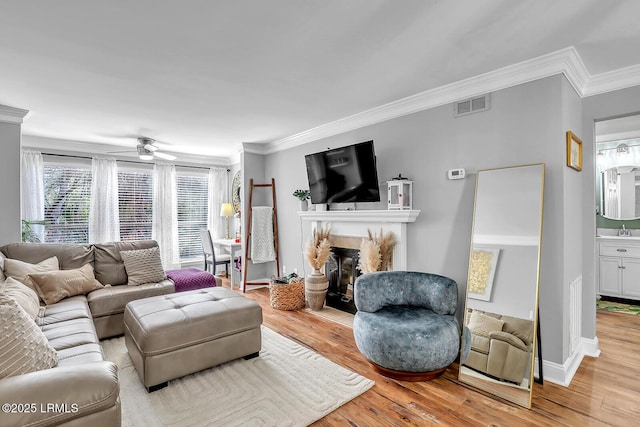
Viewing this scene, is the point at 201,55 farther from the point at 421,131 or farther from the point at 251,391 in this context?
the point at 251,391

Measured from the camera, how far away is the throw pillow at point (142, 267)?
3469 millimetres

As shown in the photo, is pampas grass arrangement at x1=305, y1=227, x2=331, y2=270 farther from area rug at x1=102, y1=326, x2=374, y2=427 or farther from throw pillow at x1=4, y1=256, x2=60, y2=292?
throw pillow at x1=4, y1=256, x2=60, y2=292

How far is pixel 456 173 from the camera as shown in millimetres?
2807

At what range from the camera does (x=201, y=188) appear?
6293mm

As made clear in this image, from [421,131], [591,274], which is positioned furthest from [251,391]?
[591,274]

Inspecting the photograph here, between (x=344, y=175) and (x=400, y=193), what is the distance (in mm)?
751

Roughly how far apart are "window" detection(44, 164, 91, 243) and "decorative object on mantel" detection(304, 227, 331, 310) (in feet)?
12.5

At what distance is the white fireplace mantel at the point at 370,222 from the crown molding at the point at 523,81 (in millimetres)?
1061

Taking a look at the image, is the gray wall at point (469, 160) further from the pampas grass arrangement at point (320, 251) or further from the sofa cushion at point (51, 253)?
the sofa cushion at point (51, 253)

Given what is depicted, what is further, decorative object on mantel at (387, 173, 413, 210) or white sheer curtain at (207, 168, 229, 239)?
white sheer curtain at (207, 168, 229, 239)

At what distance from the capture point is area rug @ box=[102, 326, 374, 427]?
6.23ft

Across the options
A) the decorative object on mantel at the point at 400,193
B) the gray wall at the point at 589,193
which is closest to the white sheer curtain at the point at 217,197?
the decorative object on mantel at the point at 400,193

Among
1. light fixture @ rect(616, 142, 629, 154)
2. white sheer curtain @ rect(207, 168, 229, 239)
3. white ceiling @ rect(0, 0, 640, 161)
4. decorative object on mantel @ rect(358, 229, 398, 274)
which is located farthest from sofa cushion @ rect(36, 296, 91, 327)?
light fixture @ rect(616, 142, 629, 154)

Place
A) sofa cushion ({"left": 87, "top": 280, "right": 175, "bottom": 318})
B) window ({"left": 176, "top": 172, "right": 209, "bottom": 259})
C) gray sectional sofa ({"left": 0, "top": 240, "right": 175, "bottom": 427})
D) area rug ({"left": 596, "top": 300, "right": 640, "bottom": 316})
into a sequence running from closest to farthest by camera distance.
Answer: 1. gray sectional sofa ({"left": 0, "top": 240, "right": 175, "bottom": 427})
2. sofa cushion ({"left": 87, "top": 280, "right": 175, "bottom": 318})
3. area rug ({"left": 596, "top": 300, "right": 640, "bottom": 316})
4. window ({"left": 176, "top": 172, "right": 209, "bottom": 259})
